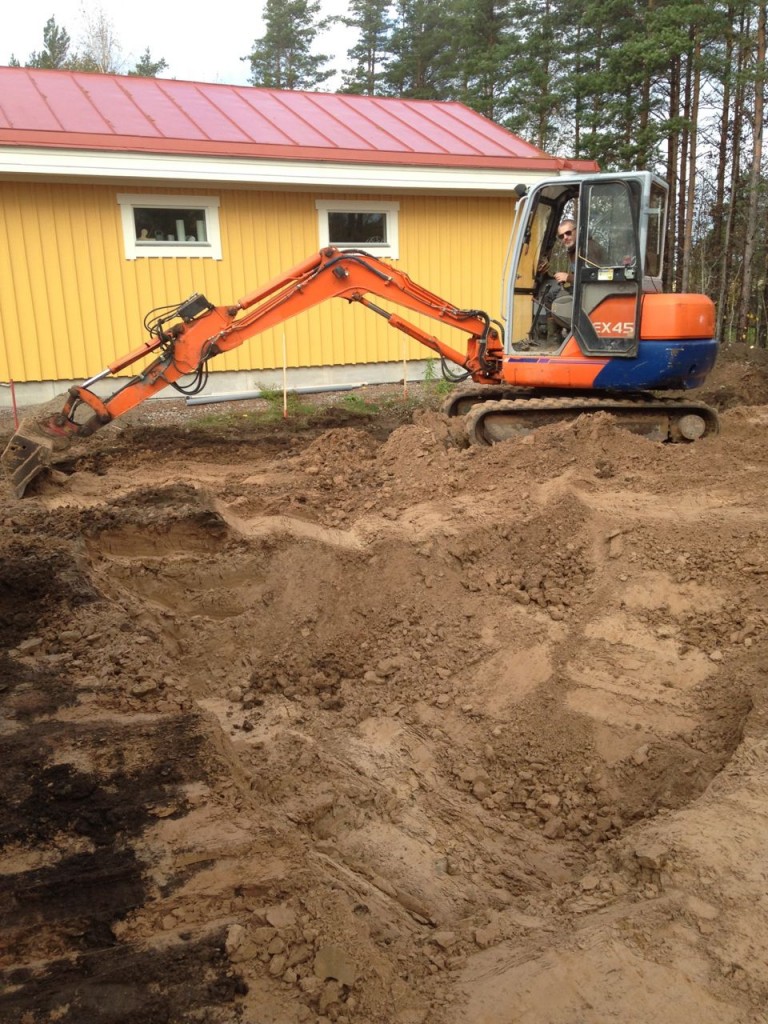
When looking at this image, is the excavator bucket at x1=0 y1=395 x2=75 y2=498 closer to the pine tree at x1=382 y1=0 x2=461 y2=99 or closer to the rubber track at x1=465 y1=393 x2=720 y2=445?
the rubber track at x1=465 y1=393 x2=720 y2=445

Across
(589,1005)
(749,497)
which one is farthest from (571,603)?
(589,1005)

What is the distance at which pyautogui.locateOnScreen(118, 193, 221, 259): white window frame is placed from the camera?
1173cm

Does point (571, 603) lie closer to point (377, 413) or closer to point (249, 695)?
point (249, 695)

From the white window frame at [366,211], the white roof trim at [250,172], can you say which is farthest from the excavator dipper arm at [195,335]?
the white window frame at [366,211]

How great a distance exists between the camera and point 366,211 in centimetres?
1327

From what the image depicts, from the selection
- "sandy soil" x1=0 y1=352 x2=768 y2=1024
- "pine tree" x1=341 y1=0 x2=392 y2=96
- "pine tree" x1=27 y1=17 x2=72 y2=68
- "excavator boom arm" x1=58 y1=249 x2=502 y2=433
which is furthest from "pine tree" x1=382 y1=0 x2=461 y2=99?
"sandy soil" x1=0 y1=352 x2=768 y2=1024

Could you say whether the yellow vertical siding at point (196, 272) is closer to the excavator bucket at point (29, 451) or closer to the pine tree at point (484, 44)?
the excavator bucket at point (29, 451)

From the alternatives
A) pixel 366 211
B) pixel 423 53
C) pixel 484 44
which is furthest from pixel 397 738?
pixel 423 53

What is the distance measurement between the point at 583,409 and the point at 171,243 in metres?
7.22

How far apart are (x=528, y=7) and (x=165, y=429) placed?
23323mm

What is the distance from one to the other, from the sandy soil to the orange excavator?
0.73 m

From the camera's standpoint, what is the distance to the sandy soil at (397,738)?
7.95 feet

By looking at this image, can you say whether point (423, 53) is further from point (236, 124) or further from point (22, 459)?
point (22, 459)

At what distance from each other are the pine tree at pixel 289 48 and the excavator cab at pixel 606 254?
30095mm
